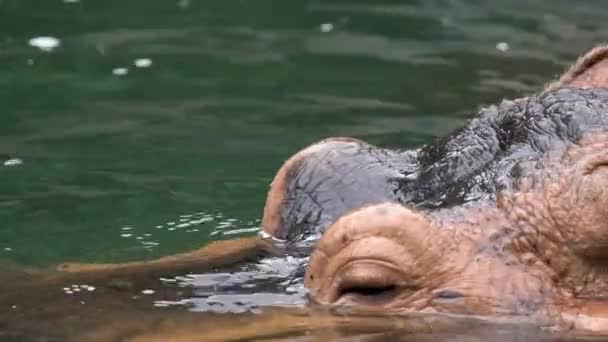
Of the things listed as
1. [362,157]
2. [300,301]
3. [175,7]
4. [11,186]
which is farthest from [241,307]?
[175,7]

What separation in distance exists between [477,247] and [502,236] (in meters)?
0.07

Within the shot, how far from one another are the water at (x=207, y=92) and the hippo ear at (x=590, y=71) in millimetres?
1501

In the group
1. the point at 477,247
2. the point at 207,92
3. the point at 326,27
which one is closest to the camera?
the point at 477,247

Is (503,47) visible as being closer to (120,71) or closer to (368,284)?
(120,71)

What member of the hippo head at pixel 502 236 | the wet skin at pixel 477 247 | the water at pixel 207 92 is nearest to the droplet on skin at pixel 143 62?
the water at pixel 207 92

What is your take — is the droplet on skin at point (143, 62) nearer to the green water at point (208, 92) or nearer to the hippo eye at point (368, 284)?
the green water at point (208, 92)

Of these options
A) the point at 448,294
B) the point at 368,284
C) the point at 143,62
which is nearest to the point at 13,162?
the point at 143,62

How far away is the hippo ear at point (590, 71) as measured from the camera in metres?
4.24

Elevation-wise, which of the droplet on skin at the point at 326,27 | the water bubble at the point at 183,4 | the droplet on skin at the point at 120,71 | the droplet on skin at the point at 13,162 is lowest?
the droplet on skin at the point at 13,162

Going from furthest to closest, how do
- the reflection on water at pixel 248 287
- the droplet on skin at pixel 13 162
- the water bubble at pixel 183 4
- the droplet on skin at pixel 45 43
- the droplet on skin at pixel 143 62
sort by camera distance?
the water bubble at pixel 183 4 < the droplet on skin at pixel 45 43 < the droplet on skin at pixel 143 62 < the droplet on skin at pixel 13 162 < the reflection on water at pixel 248 287

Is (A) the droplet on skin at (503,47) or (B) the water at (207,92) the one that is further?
(A) the droplet on skin at (503,47)

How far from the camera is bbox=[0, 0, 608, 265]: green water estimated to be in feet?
19.1

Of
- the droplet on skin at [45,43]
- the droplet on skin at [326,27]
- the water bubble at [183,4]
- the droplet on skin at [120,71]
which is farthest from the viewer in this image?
the water bubble at [183,4]

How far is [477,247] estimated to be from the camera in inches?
136
